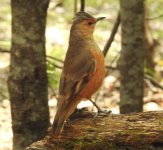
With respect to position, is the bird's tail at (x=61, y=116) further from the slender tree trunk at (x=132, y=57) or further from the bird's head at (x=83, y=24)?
the slender tree trunk at (x=132, y=57)

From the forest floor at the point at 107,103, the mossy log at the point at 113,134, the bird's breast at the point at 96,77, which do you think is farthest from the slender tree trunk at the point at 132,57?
the forest floor at the point at 107,103

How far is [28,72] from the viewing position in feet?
19.0

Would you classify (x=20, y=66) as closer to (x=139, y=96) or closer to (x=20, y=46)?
(x=20, y=46)

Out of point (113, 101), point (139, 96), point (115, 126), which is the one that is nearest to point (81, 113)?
point (115, 126)

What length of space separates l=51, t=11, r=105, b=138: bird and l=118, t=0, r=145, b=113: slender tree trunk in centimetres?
193

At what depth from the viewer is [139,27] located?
6836 millimetres

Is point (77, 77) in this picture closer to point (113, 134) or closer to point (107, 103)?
point (113, 134)

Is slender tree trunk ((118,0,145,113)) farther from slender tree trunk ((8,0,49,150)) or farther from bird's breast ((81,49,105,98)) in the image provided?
bird's breast ((81,49,105,98))

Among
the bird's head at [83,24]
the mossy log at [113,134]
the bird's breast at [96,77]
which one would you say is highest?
the bird's head at [83,24]

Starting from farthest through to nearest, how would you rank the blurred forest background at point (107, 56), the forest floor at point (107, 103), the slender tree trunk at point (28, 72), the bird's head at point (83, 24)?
the blurred forest background at point (107, 56) < the forest floor at point (107, 103) < the slender tree trunk at point (28, 72) < the bird's head at point (83, 24)

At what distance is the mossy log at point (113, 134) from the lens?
15.8 ft

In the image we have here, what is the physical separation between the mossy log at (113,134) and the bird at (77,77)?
16cm

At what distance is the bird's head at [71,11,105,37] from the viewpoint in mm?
5008

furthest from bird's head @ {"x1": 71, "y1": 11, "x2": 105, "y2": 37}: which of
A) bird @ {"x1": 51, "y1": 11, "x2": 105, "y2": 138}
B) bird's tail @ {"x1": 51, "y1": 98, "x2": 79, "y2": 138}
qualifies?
bird's tail @ {"x1": 51, "y1": 98, "x2": 79, "y2": 138}
